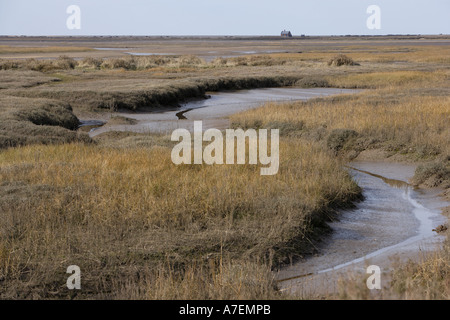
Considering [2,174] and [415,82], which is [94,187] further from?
[415,82]

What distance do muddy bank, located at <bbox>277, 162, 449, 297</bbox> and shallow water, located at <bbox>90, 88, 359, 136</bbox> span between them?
1128cm

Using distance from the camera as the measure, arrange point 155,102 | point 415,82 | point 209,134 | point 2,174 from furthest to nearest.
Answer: point 415,82 → point 155,102 → point 209,134 → point 2,174

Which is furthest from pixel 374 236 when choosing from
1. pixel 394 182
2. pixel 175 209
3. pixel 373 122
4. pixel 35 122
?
pixel 35 122

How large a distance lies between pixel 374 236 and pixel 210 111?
21.0 m

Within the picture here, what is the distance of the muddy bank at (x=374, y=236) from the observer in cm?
827

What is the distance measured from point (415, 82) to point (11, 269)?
35.8 metres

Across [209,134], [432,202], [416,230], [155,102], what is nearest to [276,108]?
[209,134]

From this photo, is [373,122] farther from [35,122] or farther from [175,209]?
[35,122]

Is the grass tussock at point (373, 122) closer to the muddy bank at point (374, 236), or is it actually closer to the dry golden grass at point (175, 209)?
the dry golden grass at point (175, 209)

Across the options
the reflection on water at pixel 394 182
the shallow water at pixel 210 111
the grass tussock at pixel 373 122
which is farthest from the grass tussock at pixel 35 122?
the reflection on water at pixel 394 182

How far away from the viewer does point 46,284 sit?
7469mm

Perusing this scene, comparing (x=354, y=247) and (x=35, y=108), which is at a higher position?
(x=35, y=108)

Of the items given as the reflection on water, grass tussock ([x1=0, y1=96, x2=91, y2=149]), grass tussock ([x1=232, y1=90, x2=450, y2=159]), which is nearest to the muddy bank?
the reflection on water

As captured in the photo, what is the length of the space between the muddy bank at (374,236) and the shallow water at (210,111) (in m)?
11.3
